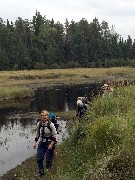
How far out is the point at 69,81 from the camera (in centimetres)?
6519

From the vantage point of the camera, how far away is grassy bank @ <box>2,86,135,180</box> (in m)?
9.23

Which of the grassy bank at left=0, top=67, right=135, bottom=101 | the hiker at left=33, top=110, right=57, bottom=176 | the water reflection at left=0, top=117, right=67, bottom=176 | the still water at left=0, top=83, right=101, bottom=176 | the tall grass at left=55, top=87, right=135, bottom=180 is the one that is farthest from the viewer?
the grassy bank at left=0, top=67, right=135, bottom=101

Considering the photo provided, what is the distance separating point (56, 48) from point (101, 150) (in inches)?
3728

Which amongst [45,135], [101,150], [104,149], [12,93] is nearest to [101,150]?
[101,150]

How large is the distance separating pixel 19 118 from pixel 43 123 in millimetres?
16872

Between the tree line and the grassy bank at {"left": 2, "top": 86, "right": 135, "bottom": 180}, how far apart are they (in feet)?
242

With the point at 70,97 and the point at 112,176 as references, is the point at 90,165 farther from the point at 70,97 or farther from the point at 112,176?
the point at 70,97

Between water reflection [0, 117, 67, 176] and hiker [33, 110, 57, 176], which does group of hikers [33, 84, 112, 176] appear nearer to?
hiker [33, 110, 57, 176]

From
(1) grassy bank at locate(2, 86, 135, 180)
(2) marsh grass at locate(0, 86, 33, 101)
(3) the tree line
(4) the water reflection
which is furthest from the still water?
(3) the tree line

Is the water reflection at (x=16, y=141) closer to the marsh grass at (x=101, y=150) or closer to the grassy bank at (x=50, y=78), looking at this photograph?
the marsh grass at (x=101, y=150)

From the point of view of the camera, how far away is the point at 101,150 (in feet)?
35.7

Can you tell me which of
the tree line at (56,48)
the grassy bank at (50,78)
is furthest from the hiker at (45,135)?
the tree line at (56,48)

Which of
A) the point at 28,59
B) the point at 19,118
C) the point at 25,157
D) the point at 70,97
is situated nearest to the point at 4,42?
the point at 28,59

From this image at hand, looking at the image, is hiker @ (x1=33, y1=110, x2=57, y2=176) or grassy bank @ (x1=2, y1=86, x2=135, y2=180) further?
hiker @ (x1=33, y1=110, x2=57, y2=176)
